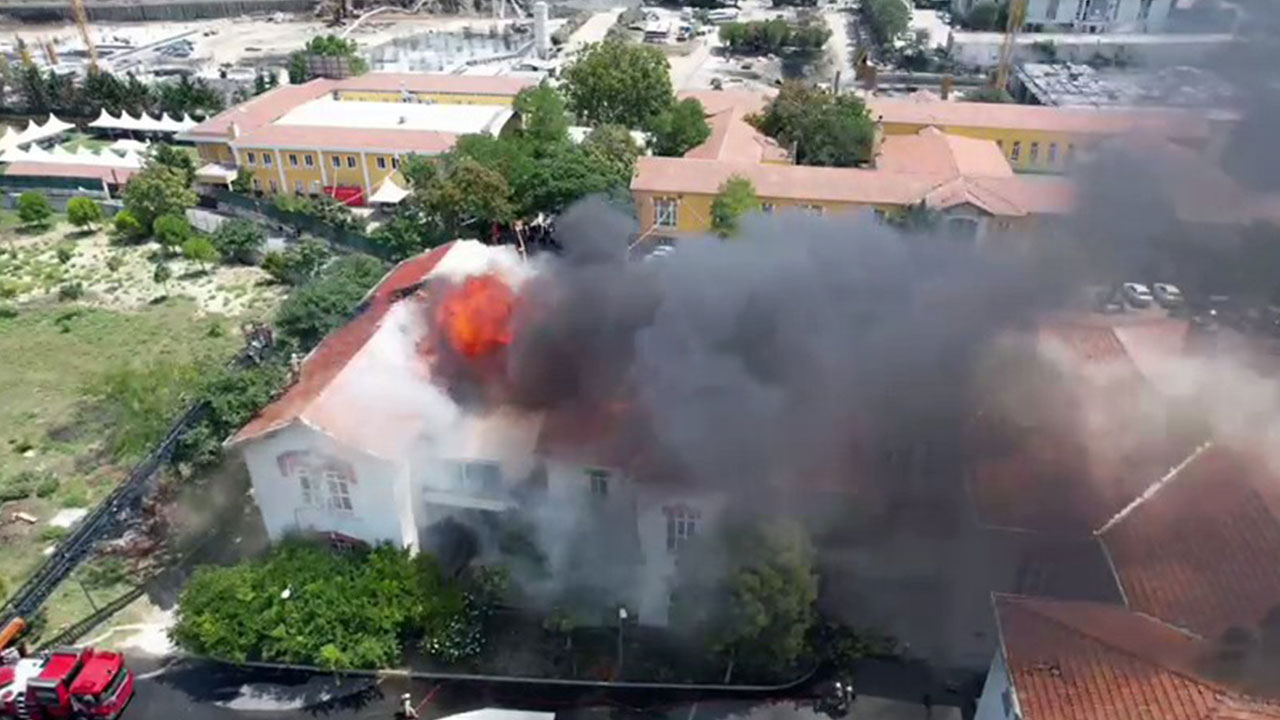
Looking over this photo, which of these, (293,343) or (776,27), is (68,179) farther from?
(776,27)

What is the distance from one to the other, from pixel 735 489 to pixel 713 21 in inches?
2328

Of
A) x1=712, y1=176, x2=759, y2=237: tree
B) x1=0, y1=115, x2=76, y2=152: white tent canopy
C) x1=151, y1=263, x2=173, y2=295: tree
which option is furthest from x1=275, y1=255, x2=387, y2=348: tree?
x1=0, y1=115, x2=76, y2=152: white tent canopy

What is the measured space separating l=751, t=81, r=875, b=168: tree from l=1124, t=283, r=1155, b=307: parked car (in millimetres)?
15325

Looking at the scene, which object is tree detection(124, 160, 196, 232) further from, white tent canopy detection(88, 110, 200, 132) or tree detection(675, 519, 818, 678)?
tree detection(675, 519, 818, 678)

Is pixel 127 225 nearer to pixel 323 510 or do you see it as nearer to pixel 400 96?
pixel 400 96

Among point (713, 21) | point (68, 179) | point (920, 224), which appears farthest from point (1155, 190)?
point (713, 21)

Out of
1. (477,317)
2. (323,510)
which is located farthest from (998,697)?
(323,510)

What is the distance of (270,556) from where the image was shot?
16266 millimetres

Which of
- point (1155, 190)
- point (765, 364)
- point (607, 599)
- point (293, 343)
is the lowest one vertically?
point (607, 599)

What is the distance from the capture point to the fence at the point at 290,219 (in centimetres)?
3025

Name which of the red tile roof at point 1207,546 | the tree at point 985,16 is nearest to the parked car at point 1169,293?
the red tile roof at point 1207,546

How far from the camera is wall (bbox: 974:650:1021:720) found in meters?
12.1

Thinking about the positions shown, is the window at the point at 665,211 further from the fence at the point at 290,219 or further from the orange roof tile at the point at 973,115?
the orange roof tile at the point at 973,115

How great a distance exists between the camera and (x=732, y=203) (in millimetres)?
28000
